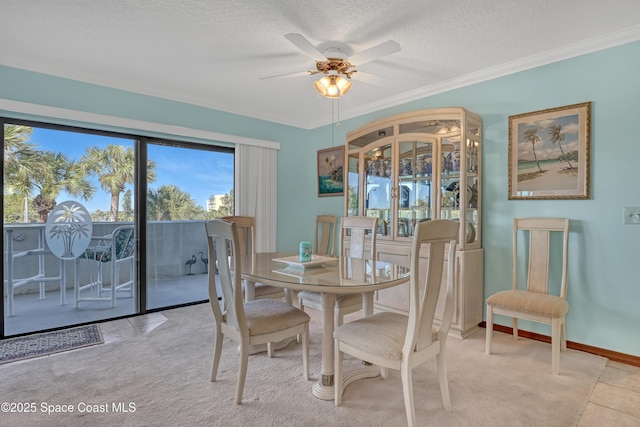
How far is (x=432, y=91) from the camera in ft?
11.3

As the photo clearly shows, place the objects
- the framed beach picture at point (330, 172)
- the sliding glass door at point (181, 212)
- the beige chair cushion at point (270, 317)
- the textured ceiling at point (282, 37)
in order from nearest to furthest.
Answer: the beige chair cushion at point (270, 317)
the textured ceiling at point (282, 37)
the sliding glass door at point (181, 212)
the framed beach picture at point (330, 172)

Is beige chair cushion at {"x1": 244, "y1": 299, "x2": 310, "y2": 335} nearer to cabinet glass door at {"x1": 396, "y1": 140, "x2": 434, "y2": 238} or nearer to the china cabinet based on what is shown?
the china cabinet

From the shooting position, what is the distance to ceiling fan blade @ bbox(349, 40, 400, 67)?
83.2 inches

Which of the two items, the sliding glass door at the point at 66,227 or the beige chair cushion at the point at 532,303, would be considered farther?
the sliding glass door at the point at 66,227

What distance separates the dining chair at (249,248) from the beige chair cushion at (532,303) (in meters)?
1.76

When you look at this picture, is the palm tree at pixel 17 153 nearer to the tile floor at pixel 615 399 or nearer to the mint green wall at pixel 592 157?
the mint green wall at pixel 592 157

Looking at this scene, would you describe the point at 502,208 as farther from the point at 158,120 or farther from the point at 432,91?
the point at 158,120

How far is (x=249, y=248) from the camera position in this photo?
10.9ft

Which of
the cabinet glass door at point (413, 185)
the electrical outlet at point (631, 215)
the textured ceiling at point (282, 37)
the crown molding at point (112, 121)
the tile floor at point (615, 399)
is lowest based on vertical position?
the tile floor at point (615, 399)

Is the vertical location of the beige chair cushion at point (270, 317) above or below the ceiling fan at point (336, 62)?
below

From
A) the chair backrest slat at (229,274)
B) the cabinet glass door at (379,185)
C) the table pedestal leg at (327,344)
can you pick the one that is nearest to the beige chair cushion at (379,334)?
the table pedestal leg at (327,344)

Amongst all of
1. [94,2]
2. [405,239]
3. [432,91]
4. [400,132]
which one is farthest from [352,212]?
[94,2]

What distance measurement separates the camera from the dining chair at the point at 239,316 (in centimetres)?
185

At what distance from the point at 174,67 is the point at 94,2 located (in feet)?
3.09
